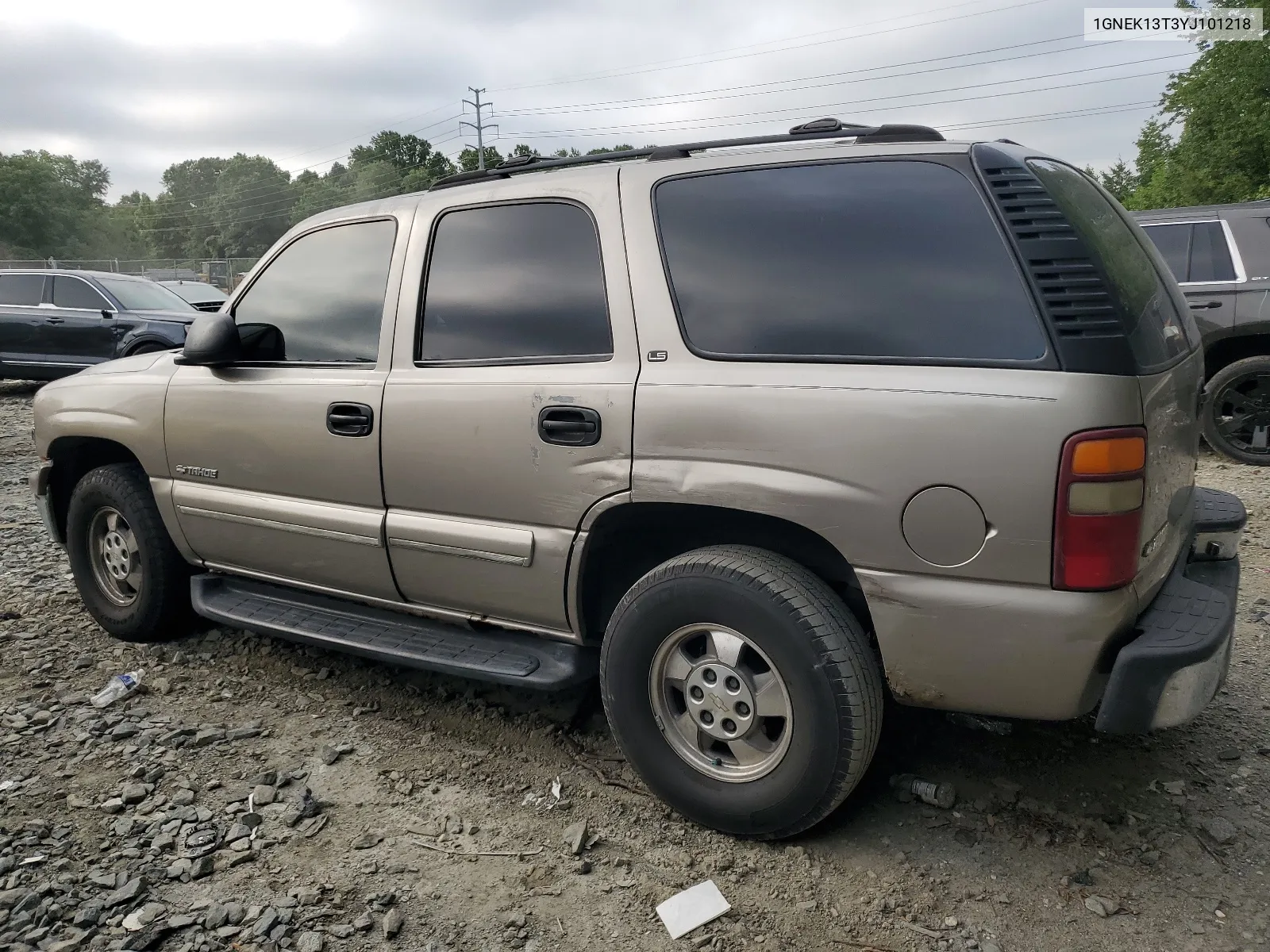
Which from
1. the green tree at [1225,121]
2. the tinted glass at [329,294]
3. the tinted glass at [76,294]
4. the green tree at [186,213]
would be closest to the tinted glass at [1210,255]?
the tinted glass at [329,294]

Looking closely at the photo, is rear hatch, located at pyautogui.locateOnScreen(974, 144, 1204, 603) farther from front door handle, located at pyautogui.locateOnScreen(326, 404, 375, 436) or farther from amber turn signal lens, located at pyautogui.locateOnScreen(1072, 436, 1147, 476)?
front door handle, located at pyautogui.locateOnScreen(326, 404, 375, 436)

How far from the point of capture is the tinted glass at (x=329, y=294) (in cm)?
322

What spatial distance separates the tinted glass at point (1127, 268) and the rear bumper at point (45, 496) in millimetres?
4228

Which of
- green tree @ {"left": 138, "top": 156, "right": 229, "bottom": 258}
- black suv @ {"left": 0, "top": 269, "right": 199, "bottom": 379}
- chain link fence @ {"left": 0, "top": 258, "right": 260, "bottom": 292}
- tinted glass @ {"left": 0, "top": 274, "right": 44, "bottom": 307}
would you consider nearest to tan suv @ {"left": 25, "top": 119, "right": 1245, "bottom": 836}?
black suv @ {"left": 0, "top": 269, "right": 199, "bottom": 379}

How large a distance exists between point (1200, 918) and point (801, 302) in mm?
1776

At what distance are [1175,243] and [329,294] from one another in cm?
655

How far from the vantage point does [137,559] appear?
405cm

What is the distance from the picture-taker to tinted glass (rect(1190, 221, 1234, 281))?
6844 mm

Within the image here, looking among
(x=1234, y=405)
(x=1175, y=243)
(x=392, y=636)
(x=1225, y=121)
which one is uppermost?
(x=1225, y=121)

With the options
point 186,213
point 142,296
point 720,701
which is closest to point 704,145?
point 720,701

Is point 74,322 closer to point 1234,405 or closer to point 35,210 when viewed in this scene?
point 1234,405

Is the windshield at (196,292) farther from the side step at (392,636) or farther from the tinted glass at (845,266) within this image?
the tinted glass at (845,266)

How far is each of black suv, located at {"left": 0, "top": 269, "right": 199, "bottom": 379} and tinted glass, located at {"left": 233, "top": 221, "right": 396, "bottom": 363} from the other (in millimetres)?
8771

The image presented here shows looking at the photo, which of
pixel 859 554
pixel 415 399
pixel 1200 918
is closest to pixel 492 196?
pixel 415 399
